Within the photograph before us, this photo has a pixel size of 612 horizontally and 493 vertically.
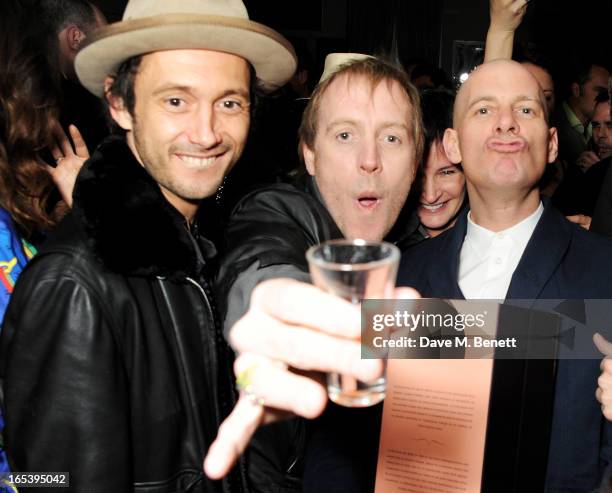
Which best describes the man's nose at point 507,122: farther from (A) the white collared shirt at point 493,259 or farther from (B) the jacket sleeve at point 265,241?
(B) the jacket sleeve at point 265,241

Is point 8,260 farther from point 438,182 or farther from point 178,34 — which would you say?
point 438,182

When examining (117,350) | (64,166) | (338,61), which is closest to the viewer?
(117,350)

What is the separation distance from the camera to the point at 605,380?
1.64 m

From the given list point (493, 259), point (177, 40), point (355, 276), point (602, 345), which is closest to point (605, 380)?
point (602, 345)

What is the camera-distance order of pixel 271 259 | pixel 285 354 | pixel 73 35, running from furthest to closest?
pixel 73 35, pixel 271 259, pixel 285 354

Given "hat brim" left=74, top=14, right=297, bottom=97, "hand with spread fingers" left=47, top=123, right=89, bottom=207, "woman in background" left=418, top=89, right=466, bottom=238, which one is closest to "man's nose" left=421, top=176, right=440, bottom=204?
"woman in background" left=418, top=89, right=466, bottom=238

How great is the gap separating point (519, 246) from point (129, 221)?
152 cm

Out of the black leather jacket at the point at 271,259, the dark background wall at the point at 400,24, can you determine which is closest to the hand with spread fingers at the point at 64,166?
the black leather jacket at the point at 271,259

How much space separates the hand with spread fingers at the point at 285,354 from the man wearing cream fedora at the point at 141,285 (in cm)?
58

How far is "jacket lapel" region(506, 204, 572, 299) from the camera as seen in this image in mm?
1886

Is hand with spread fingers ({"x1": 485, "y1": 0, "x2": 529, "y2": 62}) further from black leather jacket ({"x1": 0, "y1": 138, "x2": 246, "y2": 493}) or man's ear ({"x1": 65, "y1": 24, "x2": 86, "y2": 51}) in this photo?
man's ear ({"x1": 65, "y1": 24, "x2": 86, "y2": 51})

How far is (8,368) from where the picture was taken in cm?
140

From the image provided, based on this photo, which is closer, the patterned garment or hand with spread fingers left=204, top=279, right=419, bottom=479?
hand with spread fingers left=204, top=279, right=419, bottom=479

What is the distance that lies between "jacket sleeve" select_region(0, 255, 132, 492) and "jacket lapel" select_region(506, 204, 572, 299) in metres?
1.44
